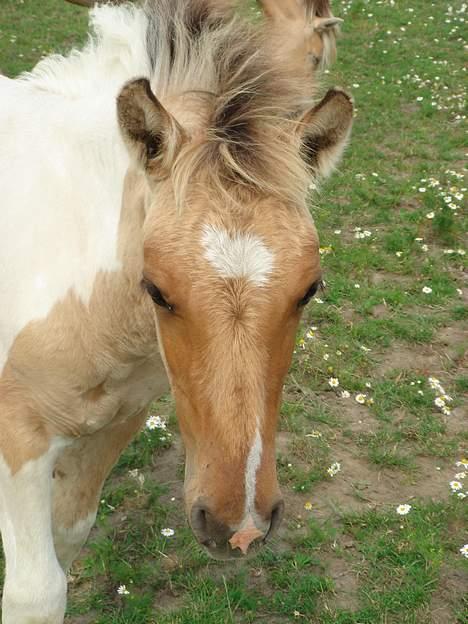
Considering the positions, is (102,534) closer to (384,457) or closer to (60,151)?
(384,457)

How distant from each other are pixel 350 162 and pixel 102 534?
18.2 ft

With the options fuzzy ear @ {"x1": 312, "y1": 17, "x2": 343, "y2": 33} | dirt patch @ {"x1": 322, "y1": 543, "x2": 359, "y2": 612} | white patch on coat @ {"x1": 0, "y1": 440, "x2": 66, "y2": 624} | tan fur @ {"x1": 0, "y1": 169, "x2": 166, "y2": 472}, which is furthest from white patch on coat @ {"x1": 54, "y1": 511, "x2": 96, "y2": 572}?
fuzzy ear @ {"x1": 312, "y1": 17, "x2": 343, "y2": 33}

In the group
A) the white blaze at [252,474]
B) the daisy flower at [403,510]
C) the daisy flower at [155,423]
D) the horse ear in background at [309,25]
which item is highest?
the horse ear in background at [309,25]

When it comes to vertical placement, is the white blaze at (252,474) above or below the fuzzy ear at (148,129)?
below

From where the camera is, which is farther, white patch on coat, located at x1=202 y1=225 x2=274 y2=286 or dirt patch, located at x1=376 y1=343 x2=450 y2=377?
dirt patch, located at x1=376 y1=343 x2=450 y2=377

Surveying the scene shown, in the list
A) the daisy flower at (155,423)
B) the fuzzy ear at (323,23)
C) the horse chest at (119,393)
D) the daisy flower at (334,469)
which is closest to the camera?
the horse chest at (119,393)

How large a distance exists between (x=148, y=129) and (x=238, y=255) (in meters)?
0.54

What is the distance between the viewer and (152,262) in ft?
7.39

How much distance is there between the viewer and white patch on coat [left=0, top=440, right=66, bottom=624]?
9.19 ft

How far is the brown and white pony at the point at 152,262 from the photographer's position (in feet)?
7.14

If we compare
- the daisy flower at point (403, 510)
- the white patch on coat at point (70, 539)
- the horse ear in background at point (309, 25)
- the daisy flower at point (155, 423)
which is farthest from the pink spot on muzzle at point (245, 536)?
the horse ear in background at point (309, 25)

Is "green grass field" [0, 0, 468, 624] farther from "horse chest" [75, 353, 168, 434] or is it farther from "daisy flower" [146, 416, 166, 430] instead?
"horse chest" [75, 353, 168, 434]

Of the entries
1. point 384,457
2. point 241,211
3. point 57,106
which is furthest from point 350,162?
point 241,211

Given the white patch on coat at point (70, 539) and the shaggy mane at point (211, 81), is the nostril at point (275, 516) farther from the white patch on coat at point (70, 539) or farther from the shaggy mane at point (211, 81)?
the white patch on coat at point (70, 539)
